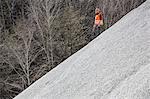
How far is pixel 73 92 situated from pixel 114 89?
1698 millimetres

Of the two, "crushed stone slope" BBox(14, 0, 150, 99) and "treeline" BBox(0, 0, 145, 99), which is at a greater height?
"crushed stone slope" BBox(14, 0, 150, 99)

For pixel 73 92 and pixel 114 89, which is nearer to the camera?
pixel 114 89

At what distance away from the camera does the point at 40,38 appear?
1436 inches

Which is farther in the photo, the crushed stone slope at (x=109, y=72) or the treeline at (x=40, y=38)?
the treeline at (x=40, y=38)

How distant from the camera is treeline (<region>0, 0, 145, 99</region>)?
1273 inches

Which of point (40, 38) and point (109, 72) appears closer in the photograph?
point (109, 72)

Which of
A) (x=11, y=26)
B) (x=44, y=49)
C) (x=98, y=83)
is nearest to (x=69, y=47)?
(x=44, y=49)

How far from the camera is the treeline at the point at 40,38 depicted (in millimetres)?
32344

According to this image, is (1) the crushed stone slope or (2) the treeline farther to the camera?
(2) the treeline

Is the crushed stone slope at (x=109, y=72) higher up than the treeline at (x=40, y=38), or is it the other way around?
the crushed stone slope at (x=109, y=72)

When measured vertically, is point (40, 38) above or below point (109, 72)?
below

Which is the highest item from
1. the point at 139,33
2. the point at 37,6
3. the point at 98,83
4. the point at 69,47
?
the point at 98,83

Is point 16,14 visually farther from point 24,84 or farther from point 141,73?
point 141,73

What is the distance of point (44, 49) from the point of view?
34.9 metres
